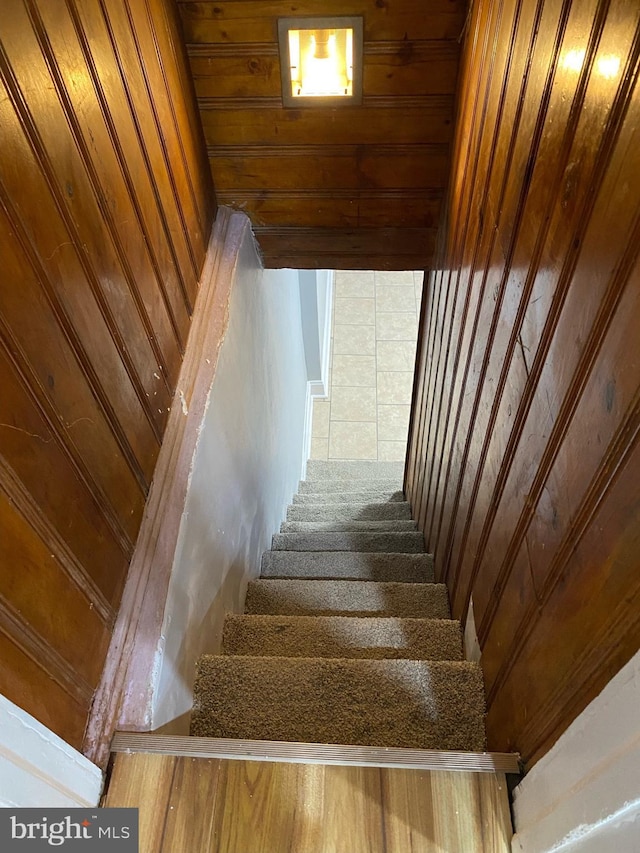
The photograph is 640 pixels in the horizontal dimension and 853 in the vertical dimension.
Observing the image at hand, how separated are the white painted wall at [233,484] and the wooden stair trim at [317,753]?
0.33 feet

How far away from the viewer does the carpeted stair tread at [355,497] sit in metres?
3.62

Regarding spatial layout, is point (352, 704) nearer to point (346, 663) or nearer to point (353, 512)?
point (346, 663)

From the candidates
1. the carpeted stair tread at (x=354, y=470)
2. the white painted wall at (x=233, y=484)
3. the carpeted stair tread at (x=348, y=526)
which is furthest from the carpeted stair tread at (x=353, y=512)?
the carpeted stair tread at (x=354, y=470)

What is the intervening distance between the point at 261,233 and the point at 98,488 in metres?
Result: 1.41

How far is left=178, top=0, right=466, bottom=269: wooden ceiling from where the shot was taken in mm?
1552

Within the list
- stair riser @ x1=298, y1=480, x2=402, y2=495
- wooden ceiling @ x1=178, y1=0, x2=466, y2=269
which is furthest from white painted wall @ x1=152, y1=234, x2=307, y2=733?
stair riser @ x1=298, y1=480, x2=402, y2=495

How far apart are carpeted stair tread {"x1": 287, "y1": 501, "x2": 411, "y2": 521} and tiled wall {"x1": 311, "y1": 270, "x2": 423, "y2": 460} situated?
1328 mm

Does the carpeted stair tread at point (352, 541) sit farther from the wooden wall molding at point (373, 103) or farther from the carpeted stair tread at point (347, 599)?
the wooden wall molding at point (373, 103)

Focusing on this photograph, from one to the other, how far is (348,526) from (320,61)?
6.64 feet

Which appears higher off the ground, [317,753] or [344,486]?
[344,486]

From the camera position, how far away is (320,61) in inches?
66.1

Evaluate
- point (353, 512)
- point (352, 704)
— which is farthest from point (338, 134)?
point (353, 512)

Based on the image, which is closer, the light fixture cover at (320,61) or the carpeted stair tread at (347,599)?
the light fixture cover at (320,61)

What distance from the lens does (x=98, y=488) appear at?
44.2 inches
